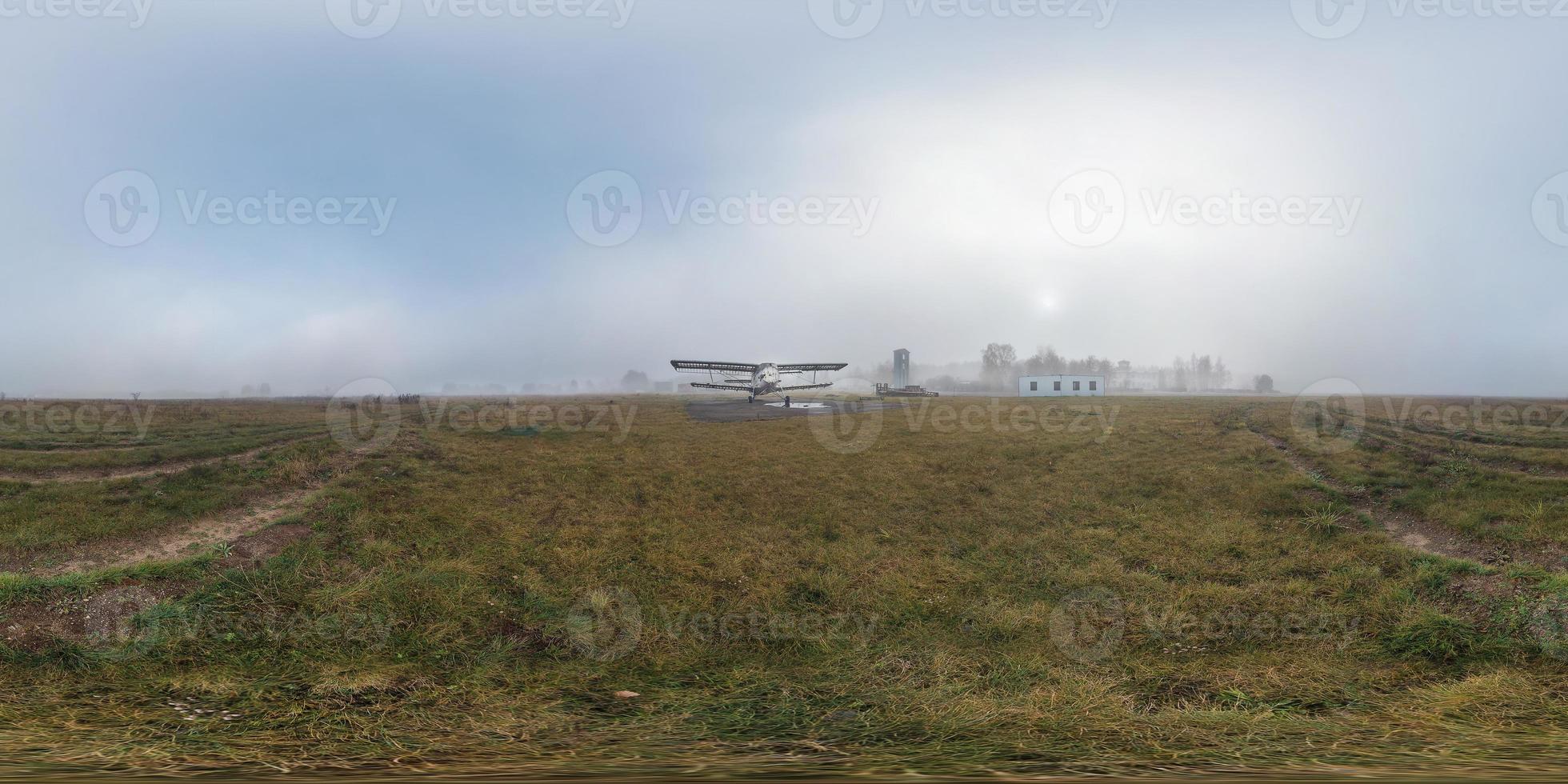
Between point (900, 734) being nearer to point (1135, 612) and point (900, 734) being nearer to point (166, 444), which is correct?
point (1135, 612)

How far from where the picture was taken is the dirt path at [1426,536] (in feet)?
19.7

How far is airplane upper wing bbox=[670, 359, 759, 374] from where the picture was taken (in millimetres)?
17828

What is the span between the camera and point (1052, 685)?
408 centimetres

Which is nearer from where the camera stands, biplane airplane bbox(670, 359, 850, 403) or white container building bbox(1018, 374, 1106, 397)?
biplane airplane bbox(670, 359, 850, 403)

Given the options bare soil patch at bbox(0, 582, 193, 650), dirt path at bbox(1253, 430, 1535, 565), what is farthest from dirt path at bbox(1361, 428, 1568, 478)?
bare soil patch at bbox(0, 582, 193, 650)

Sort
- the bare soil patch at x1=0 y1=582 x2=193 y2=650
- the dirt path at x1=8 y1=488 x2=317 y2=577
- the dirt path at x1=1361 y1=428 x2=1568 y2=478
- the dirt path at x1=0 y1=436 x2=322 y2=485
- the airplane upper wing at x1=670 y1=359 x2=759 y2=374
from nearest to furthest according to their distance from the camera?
the bare soil patch at x1=0 y1=582 x2=193 y2=650 < the dirt path at x1=8 y1=488 x2=317 y2=577 < the dirt path at x1=1361 y1=428 x2=1568 y2=478 < the dirt path at x1=0 y1=436 x2=322 y2=485 < the airplane upper wing at x1=670 y1=359 x2=759 y2=374

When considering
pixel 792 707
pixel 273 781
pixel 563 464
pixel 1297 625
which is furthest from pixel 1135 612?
pixel 563 464

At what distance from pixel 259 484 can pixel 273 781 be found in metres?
7.59

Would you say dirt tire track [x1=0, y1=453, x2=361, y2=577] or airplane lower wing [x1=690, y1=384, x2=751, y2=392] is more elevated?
airplane lower wing [x1=690, y1=384, x2=751, y2=392]

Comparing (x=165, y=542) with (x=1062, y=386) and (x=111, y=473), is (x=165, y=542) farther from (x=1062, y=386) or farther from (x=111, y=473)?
(x=1062, y=386)

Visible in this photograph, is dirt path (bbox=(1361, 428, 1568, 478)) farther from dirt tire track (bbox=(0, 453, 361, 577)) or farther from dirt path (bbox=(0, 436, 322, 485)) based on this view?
dirt path (bbox=(0, 436, 322, 485))

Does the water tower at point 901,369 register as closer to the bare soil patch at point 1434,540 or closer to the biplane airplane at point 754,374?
the biplane airplane at point 754,374

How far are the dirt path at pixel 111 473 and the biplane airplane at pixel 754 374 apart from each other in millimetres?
11181

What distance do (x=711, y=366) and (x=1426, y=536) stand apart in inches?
648
